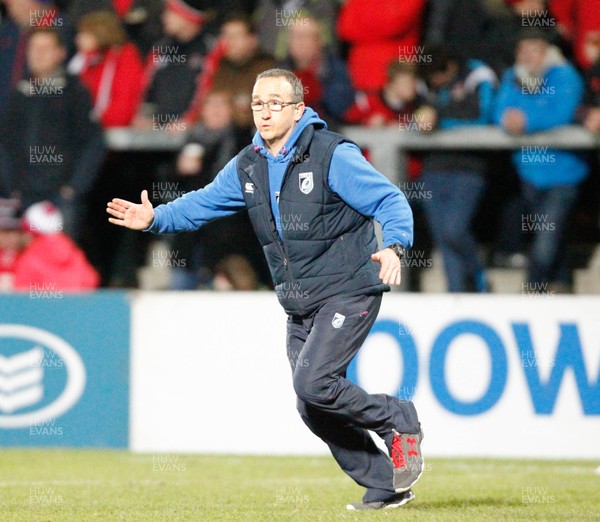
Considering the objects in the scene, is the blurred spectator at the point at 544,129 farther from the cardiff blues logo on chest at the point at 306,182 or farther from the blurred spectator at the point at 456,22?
the cardiff blues logo on chest at the point at 306,182

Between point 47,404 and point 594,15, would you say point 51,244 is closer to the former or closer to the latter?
point 47,404

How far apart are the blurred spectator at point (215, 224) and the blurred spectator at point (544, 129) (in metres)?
2.31

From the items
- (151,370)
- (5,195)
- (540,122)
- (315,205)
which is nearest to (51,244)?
(5,195)

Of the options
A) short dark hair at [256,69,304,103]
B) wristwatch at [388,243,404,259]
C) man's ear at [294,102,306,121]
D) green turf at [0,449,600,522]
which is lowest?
green turf at [0,449,600,522]

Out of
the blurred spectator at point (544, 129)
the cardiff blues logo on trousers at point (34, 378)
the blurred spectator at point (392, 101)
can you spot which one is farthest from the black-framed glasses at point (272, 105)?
the blurred spectator at point (544, 129)

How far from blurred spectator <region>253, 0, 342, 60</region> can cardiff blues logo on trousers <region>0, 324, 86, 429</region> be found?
136 inches

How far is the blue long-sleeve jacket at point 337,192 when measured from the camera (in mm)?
5855

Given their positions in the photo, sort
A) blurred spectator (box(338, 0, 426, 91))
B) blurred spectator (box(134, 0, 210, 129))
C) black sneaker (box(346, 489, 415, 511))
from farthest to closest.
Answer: blurred spectator (box(134, 0, 210, 129))
blurred spectator (box(338, 0, 426, 91))
black sneaker (box(346, 489, 415, 511))

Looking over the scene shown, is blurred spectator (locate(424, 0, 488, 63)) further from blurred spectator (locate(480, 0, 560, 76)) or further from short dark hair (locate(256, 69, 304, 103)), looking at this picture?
short dark hair (locate(256, 69, 304, 103))

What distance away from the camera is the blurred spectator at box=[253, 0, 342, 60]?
36.2 feet

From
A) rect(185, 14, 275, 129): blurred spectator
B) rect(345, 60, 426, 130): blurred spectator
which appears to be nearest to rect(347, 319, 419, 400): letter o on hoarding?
rect(345, 60, 426, 130): blurred spectator

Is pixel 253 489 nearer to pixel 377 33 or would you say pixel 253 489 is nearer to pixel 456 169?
pixel 456 169

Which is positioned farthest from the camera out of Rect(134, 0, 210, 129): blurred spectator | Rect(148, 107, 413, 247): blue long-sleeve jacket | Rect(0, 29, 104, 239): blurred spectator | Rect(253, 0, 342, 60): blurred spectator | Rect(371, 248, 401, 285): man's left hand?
Rect(134, 0, 210, 129): blurred spectator

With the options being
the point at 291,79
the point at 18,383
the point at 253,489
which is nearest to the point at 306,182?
the point at 291,79
